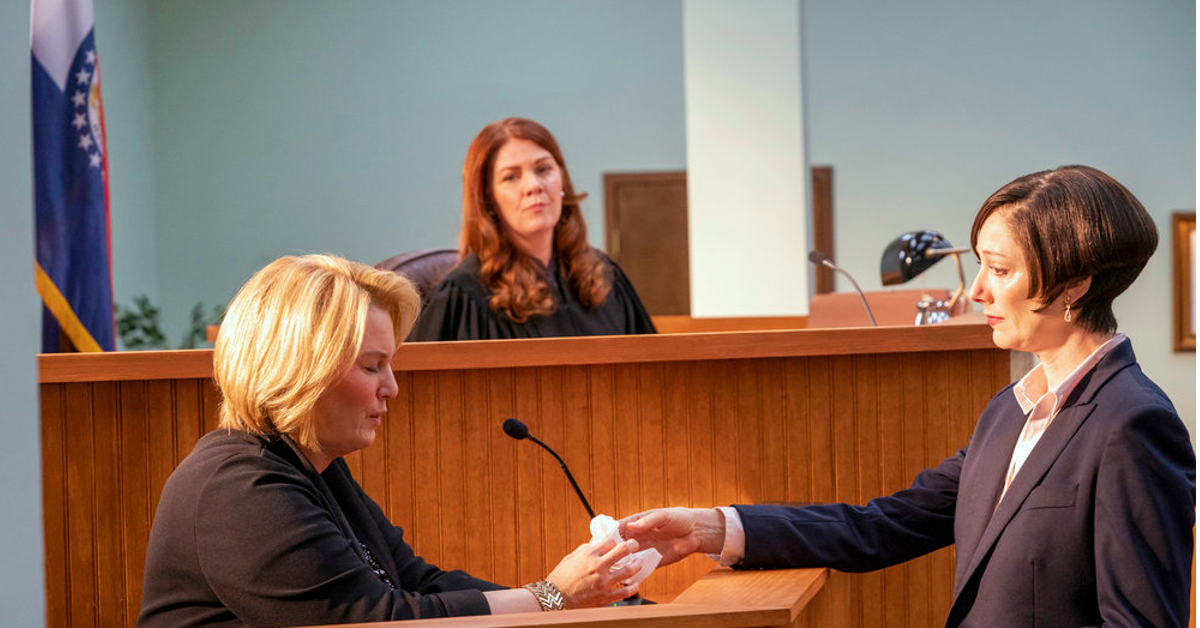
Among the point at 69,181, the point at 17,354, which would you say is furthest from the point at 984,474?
the point at 69,181

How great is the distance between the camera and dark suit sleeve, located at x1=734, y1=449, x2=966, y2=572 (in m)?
2.09

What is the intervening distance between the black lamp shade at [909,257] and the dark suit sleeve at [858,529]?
139 centimetres

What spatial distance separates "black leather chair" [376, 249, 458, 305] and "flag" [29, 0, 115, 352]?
0.97 meters

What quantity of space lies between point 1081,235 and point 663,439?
982 millimetres

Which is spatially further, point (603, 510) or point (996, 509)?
point (603, 510)

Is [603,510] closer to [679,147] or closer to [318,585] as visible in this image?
[318,585]

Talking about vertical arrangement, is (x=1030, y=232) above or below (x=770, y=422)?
above

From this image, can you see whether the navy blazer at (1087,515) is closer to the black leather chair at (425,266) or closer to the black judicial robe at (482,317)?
the black judicial robe at (482,317)

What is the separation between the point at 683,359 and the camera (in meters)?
2.45

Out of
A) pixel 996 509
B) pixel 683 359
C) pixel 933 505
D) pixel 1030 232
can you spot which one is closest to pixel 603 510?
pixel 683 359

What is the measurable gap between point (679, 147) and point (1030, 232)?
7.23 meters

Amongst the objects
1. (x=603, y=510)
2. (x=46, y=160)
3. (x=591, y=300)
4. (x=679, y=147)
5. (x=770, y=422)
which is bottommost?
(x=603, y=510)

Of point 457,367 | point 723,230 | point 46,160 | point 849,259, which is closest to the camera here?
point 457,367

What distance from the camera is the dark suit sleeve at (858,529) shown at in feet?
6.86
